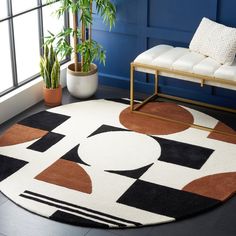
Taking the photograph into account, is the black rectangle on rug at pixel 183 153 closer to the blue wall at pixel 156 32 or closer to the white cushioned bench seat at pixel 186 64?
the white cushioned bench seat at pixel 186 64

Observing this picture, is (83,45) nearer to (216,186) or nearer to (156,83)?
(156,83)

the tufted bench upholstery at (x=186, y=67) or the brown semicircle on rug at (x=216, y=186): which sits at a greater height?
the tufted bench upholstery at (x=186, y=67)

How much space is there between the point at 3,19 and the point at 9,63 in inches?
17.5

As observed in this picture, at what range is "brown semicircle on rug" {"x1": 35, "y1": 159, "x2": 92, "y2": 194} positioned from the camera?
4.25m

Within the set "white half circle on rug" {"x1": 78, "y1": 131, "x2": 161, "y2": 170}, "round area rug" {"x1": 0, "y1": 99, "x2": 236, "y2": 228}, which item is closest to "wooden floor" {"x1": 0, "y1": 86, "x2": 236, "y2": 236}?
"round area rug" {"x1": 0, "y1": 99, "x2": 236, "y2": 228}

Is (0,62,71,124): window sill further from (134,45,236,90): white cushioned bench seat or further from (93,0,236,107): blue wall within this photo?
(134,45,236,90): white cushioned bench seat

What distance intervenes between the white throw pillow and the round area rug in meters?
0.57

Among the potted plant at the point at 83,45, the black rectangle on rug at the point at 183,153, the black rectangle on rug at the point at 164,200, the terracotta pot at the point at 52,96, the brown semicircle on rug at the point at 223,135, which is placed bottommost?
the black rectangle on rug at the point at 164,200

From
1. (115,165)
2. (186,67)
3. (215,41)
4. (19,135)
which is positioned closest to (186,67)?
(186,67)

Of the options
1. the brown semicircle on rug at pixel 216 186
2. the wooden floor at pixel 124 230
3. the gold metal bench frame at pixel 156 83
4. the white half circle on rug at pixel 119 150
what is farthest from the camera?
the gold metal bench frame at pixel 156 83

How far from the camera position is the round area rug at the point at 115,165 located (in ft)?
13.2

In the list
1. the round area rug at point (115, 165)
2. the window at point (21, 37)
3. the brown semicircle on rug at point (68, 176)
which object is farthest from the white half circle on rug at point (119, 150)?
the window at point (21, 37)

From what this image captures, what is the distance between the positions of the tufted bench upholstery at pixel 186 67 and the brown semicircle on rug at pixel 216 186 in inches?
31.8

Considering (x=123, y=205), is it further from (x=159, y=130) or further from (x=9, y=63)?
(x=9, y=63)
